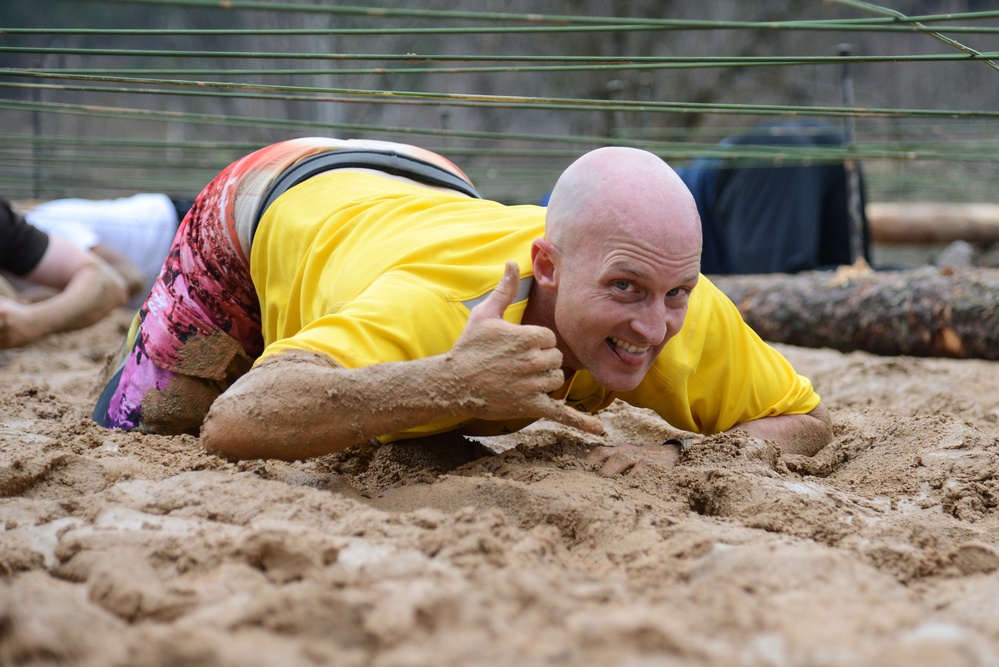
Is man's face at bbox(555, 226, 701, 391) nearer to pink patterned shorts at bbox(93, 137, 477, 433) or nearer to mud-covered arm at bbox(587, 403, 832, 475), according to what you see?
mud-covered arm at bbox(587, 403, 832, 475)

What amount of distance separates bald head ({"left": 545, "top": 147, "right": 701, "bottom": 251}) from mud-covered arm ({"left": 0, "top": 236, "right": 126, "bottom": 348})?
2.76m

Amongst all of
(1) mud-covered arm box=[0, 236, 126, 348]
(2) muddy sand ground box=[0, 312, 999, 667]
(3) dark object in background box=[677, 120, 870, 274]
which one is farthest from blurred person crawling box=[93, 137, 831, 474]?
(3) dark object in background box=[677, 120, 870, 274]

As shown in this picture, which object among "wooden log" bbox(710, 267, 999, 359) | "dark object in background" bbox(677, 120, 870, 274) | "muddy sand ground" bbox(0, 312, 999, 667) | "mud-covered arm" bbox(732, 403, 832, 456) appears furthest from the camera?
"dark object in background" bbox(677, 120, 870, 274)

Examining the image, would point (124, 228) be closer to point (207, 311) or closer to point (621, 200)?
point (207, 311)

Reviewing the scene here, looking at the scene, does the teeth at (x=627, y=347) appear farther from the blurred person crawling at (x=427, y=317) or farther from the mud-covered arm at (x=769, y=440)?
the mud-covered arm at (x=769, y=440)

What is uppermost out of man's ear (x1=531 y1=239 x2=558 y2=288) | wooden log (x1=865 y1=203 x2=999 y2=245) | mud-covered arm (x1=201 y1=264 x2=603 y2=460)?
man's ear (x1=531 y1=239 x2=558 y2=288)

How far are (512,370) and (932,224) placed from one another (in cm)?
660

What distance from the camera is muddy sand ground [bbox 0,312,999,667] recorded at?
1.13 m

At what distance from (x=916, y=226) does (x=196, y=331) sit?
636 cm

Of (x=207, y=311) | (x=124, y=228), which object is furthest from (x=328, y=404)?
(x=124, y=228)

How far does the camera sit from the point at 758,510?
183 cm

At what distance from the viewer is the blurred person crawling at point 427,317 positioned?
1.79m

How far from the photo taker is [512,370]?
5.76ft

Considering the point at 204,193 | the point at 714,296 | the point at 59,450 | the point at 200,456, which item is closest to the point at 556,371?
the point at 714,296
